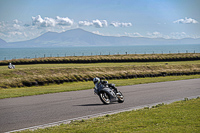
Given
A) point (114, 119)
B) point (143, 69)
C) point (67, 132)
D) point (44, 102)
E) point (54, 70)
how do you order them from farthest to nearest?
point (143, 69)
point (54, 70)
point (44, 102)
point (114, 119)
point (67, 132)

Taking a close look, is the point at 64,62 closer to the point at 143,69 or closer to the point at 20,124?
the point at 143,69

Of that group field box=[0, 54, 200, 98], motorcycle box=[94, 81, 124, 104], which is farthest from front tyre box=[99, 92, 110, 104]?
field box=[0, 54, 200, 98]

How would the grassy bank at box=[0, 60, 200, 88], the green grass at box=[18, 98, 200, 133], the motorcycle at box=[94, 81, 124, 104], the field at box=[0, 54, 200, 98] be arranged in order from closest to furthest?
the green grass at box=[18, 98, 200, 133] < the motorcycle at box=[94, 81, 124, 104] < the field at box=[0, 54, 200, 98] < the grassy bank at box=[0, 60, 200, 88]

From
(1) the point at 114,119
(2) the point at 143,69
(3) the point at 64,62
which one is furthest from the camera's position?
(3) the point at 64,62

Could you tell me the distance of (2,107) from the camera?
15.8 metres

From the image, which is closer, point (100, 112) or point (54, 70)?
point (100, 112)

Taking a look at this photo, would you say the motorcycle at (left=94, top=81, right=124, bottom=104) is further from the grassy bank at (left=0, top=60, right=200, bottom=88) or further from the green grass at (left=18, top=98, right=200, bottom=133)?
the grassy bank at (left=0, top=60, right=200, bottom=88)

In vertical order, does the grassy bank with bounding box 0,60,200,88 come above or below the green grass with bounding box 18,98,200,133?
above

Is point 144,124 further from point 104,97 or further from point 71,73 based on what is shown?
point 71,73

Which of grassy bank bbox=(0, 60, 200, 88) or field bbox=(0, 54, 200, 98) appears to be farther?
grassy bank bbox=(0, 60, 200, 88)

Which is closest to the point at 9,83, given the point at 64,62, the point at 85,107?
the point at 85,107

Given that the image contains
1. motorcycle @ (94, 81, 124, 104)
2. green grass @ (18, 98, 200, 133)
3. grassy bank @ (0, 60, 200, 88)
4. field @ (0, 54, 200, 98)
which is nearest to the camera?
green grass @ (18, 98, 200, 133)

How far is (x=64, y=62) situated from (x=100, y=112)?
50733 mm

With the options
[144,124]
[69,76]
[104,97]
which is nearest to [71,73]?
[69,76]
